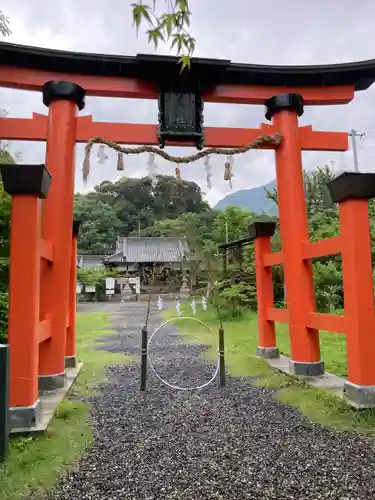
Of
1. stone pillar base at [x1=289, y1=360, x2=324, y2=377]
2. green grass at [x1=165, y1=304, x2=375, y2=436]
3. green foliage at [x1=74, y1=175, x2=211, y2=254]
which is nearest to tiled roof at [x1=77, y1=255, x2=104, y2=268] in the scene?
green foliage at [x1=74, y1=175, x2=211, y2=254]

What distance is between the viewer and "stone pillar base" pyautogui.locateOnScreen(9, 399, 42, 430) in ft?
11.0

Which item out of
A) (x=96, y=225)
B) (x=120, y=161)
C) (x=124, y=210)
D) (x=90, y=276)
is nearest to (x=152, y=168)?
(x=120, y=161)

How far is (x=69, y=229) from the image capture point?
197 inches

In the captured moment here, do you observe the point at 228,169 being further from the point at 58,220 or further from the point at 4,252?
the point at 4,252

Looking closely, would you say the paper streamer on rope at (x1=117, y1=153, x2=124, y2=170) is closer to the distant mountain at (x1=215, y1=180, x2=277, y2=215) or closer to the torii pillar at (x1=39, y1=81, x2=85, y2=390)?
the torii pillar at (x1=39, y1=81, x2=85, y2=390)

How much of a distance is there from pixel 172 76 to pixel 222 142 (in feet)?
3.56

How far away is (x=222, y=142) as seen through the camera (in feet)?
18.0

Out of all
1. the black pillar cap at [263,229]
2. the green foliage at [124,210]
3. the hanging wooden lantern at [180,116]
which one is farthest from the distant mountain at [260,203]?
the hanging wooden lantern at [180,116]

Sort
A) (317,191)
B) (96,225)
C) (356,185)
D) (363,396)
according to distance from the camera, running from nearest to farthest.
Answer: (363,396) < (356,185) < (317,191) < (96,225)

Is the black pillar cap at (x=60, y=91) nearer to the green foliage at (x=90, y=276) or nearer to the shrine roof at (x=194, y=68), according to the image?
the shrine roof at (x=194, y=68)

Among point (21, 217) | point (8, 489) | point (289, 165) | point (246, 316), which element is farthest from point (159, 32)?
point (246, 316)

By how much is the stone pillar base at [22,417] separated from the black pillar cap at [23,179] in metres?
1.87

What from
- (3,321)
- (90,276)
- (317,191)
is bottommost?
(3,321)

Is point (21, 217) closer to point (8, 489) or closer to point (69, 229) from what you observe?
point (69, 229)
